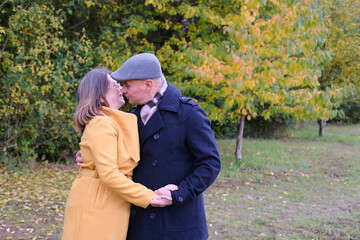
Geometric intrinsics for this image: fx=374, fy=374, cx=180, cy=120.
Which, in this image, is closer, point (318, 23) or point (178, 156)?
point (178, 156)

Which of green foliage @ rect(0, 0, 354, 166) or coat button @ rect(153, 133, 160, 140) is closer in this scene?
coat button @ rect(153, 133, 160, 140)

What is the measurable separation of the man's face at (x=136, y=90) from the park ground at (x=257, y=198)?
3102 millimetres

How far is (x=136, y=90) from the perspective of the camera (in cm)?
217

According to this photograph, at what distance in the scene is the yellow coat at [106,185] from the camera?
2.02 meters

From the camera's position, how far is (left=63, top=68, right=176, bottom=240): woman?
203 cm

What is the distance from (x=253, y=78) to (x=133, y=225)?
5.90m

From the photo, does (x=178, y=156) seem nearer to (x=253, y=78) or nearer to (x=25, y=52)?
(x=253, y=78)

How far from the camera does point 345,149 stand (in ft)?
41.9

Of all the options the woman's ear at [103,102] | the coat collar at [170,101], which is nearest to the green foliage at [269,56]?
the coat collar at [170,101]

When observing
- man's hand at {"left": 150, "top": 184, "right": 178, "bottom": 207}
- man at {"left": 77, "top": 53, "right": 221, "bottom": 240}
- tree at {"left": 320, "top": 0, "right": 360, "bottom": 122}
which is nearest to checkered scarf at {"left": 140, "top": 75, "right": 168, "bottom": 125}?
man at {"left": 77, "top": 53, "right": 221, "bottom": 240}

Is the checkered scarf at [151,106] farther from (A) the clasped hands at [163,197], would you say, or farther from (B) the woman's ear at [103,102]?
(A) the clasped hands at [163,197]

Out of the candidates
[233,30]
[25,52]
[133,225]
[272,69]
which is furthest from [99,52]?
[133,225]

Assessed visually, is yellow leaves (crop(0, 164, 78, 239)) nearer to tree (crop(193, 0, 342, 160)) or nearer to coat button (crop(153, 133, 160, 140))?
coat button (crop(153, 133, 160, 140))

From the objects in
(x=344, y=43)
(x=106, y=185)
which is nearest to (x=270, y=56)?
(x=106, y=185)
